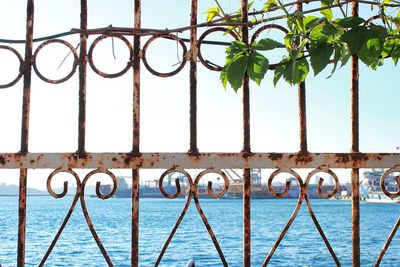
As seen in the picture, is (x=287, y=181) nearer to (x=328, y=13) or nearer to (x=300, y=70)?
(x=300, y=70)

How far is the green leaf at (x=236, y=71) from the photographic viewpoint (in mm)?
1649

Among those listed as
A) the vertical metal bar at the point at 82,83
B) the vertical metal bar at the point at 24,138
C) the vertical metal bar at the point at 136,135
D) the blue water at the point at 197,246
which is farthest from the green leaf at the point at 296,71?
the blue water at the point at 197,246

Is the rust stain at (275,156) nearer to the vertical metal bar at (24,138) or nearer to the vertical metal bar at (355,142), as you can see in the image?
the vertical metal bar at (355,142)

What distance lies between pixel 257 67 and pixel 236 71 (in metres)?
0.07

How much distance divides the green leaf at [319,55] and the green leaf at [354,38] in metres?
0.05

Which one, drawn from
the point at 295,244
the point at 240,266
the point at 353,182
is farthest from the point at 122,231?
the point at 353,182

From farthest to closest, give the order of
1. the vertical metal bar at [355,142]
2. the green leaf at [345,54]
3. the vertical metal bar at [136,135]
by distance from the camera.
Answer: the vertical metal bar at [355,142] < the vertical metal bar at [136,135] < the green leaf at [345,54]

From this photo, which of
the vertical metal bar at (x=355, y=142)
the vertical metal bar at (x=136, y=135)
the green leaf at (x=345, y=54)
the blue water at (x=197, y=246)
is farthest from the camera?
the blue water at (x=197, y=246)

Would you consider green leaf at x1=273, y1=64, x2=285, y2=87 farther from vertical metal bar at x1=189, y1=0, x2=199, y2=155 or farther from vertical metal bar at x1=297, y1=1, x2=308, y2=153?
vertical metal bar at x1=189, y1=0, x2=199, y2=155

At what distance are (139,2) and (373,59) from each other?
770mm

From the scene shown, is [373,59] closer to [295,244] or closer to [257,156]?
[257,156]

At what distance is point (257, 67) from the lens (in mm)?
1685

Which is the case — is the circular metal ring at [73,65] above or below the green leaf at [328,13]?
below

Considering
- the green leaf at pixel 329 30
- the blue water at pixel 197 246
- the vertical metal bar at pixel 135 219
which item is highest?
the green leaf at pixel 329 30
